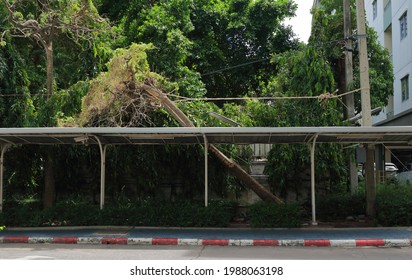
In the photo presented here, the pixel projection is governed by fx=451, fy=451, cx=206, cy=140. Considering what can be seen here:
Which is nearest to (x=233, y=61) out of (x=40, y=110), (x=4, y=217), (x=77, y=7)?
(x=77, y=7)

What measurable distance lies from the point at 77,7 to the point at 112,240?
8856mm

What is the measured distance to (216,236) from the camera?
11312 mm

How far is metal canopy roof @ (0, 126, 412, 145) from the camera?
1152 centimetres

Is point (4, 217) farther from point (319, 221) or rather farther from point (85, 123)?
point (319, 221)

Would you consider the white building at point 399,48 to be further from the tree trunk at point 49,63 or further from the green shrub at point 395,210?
the tree trunk at point 49,63

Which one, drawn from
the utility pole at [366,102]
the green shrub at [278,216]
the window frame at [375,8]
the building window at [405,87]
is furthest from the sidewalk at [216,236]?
the window frame at [375,8]

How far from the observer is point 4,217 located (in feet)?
43.2

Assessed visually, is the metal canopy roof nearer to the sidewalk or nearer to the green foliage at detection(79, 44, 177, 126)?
the green foliage at detection(79, 44, 177, 126)

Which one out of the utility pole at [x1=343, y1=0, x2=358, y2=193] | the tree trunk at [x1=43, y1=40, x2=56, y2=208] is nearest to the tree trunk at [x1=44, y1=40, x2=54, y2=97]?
the tree trunk at [x1=43, y1=40, x2=56, y2=208]

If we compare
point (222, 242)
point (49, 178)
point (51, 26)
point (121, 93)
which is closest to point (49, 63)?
point (51, 26)

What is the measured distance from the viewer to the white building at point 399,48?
25.5m

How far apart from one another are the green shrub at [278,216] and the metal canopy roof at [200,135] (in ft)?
6.54

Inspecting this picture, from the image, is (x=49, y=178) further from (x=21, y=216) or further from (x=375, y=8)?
(x=375, y=8)

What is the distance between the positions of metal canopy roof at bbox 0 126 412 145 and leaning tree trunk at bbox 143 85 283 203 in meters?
0.57
